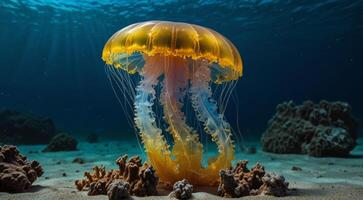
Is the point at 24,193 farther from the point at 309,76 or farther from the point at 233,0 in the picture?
the point at 309,76

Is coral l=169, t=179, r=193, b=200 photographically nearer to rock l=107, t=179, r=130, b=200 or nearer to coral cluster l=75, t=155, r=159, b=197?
coral cluster l=75, t=155, r=159, b=197

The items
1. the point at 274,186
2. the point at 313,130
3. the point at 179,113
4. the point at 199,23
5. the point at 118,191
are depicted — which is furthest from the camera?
the point at 199,23

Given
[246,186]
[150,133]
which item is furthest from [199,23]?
[246,186]

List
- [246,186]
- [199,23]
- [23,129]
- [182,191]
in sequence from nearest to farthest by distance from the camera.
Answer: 1. [182,191]
2. [246,186]
3. [23,129]
4. [199,23]

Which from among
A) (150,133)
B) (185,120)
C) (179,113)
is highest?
(179,113)

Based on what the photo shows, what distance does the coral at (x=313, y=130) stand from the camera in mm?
10227

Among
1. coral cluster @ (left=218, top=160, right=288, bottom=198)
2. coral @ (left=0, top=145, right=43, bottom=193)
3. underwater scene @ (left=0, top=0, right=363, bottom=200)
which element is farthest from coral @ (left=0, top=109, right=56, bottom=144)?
coral cluster @ (left=218, top=160, right=288, bottom=198)

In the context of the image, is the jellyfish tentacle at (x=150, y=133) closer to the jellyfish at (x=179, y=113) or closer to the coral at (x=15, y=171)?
the jellyfish at (x=179, y=113)

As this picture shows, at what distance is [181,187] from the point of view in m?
3.98

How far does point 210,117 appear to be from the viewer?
472 centimetres

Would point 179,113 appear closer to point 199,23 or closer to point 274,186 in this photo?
point 274,186

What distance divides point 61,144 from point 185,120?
408 inches

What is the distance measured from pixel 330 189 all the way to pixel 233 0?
21.9m

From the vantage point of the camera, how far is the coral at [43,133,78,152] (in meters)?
13.3
